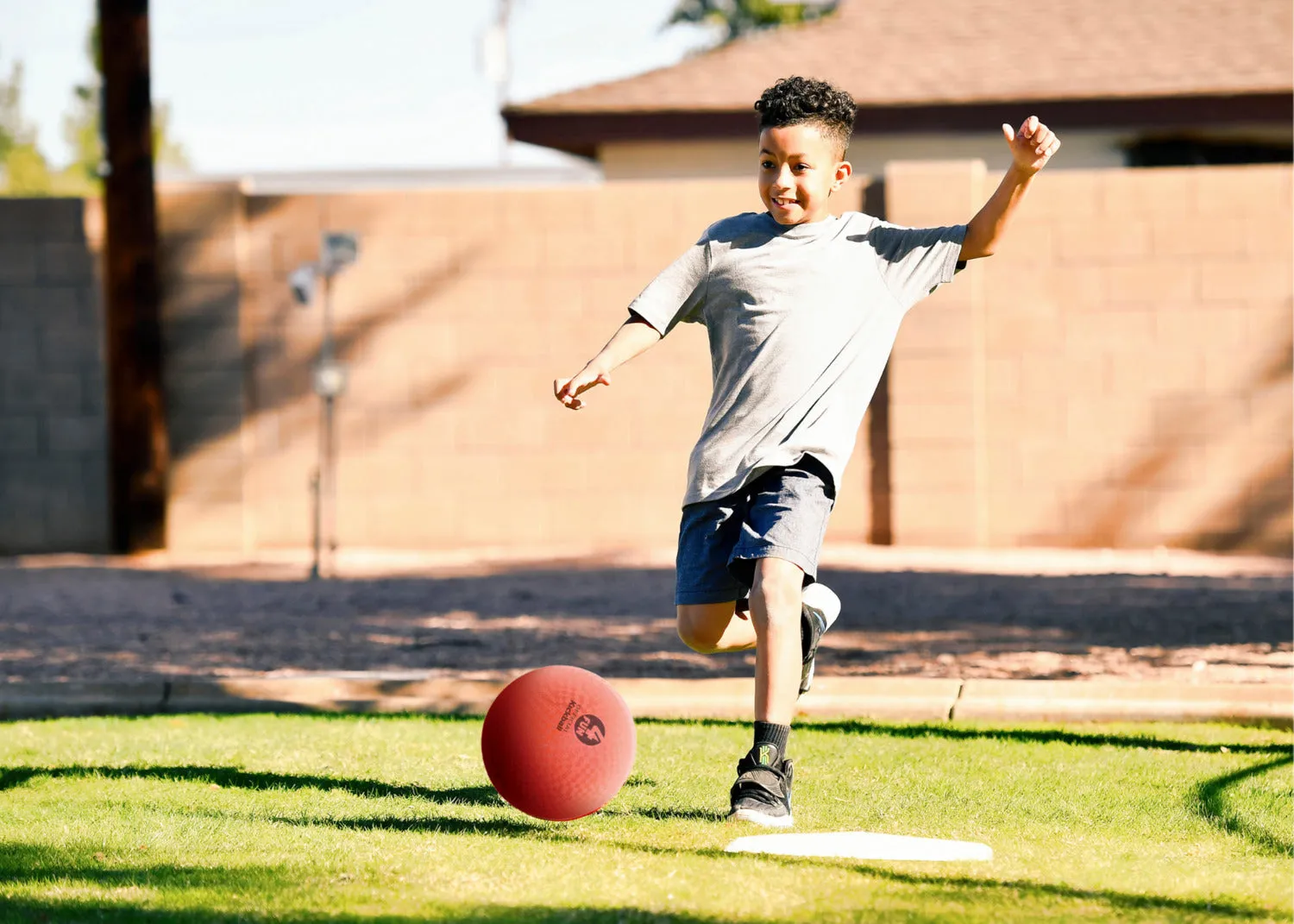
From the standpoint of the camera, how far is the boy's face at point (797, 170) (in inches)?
182

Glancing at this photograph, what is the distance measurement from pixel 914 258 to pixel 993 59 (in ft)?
40.5

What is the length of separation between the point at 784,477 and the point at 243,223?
858cm

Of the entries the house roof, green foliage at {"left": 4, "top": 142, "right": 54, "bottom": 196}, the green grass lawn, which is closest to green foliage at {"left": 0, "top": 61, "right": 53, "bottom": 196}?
green foliage at {"left": 4, "top": 142, "right": 54, "bottom": 196}

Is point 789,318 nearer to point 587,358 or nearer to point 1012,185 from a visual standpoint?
point 1012,185

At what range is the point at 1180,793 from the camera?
495cm

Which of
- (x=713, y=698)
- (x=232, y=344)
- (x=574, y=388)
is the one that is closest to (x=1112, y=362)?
(x=232, y=344)

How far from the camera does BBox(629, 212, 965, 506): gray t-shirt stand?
4.59 m

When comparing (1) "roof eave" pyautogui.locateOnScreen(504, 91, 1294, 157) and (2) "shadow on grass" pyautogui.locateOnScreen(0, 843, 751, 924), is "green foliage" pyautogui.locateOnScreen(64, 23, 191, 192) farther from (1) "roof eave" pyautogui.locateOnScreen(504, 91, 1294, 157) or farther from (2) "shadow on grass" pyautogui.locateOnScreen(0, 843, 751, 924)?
(2) "shadow on grass" pyautogui.locateOnScreen(0, 843, 751, 924)

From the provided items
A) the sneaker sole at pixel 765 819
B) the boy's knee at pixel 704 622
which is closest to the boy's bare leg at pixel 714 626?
the boy's knee at pixel 704 622

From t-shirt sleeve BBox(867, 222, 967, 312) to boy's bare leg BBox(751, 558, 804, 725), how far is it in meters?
0.86

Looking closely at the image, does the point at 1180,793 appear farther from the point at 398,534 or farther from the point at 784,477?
the point at 398,534

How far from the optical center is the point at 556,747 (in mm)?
4285

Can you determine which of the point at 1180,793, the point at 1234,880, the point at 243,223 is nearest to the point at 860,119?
the point at 243,223

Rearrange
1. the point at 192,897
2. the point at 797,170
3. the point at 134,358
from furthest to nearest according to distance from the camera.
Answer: the point at 134,358, the point at 797,170, the point at 192,897
